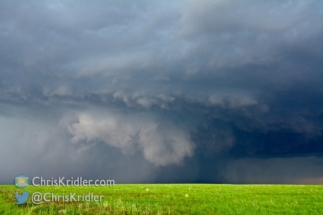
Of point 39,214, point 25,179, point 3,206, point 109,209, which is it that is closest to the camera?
point 39,214

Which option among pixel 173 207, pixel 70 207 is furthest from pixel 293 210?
pixel 70 207

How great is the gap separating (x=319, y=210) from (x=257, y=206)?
187 inches

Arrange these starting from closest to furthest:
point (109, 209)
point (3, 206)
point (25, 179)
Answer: point (109, 209) → point (3, 206) → point (25, 179)

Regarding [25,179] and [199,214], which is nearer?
[199,214]

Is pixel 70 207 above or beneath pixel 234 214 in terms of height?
above

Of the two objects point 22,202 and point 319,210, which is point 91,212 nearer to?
point 22,202

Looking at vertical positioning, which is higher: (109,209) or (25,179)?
(25,179)

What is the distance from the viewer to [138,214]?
2086cm

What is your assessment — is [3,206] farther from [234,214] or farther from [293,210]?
[293,210]

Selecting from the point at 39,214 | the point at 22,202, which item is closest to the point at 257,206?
the point at 39,214

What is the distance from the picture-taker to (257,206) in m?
24.5

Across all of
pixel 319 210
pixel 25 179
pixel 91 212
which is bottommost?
pixel 319 210

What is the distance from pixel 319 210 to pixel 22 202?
2489 centimetres

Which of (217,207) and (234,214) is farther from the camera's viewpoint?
(217,207)
